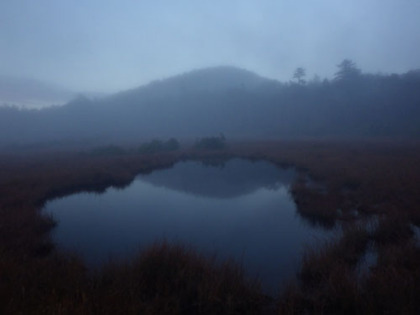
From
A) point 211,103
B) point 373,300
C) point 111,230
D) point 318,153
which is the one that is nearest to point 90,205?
point 111,230

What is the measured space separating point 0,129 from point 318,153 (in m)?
139

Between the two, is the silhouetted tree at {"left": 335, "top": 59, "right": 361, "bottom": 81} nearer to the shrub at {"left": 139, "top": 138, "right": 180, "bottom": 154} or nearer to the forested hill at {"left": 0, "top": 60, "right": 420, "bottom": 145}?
the forested hill at {"left": 0, "top": 60, "right": 420, "bottom": 145}

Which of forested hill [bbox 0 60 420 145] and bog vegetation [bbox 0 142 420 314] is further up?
forested hill [bbox 0 60 420 145]

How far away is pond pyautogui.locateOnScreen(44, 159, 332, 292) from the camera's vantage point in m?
11.9

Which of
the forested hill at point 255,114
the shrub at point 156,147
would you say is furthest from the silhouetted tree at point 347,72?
the shrub at point 156,147

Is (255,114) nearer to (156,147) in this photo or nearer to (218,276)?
(156,147)

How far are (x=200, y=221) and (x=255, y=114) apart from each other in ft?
268

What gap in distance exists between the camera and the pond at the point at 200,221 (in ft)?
39.1

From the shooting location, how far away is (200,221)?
54.1 ft

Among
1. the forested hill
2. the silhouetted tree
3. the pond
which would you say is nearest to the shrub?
the pond

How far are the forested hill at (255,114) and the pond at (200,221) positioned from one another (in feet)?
157

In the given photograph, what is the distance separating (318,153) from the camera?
35125 mm

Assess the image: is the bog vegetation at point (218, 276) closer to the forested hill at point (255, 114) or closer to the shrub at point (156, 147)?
the shrub at point (156, 147)

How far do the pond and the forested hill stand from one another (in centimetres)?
4795
